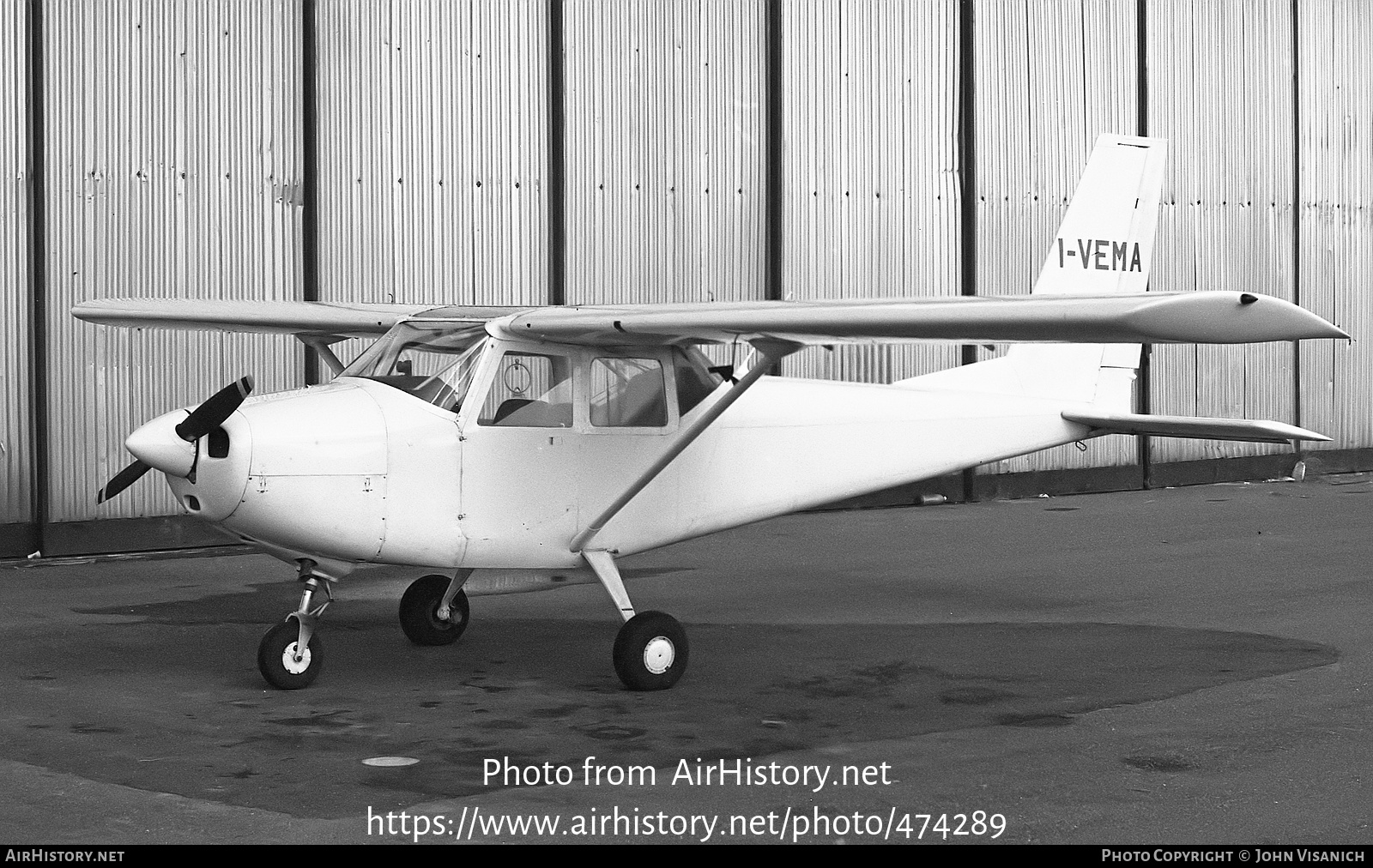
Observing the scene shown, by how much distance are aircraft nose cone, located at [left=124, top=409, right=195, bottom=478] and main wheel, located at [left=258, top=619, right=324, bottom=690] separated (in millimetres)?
1078

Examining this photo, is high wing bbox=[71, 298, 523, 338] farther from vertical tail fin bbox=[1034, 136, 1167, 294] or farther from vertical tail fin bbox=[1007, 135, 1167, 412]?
vertical tail fin bbox=[1034, 136, 1167, 294]

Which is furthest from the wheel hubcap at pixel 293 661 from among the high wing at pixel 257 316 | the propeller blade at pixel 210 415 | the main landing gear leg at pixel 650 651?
the high wing at pixel 257 316

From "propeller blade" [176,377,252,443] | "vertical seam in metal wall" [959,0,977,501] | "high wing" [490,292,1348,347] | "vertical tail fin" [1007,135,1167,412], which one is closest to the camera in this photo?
"high wing" [490,292,1348,347]

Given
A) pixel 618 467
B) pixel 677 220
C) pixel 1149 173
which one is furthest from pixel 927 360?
pixel 618 467

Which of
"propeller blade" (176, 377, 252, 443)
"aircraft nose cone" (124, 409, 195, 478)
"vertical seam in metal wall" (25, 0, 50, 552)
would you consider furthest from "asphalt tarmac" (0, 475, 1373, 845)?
"propeller blade" (176, 377, 252, 443)

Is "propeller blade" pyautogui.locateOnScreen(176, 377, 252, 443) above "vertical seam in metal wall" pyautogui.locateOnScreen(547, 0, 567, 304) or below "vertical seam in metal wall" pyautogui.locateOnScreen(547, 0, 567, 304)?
below

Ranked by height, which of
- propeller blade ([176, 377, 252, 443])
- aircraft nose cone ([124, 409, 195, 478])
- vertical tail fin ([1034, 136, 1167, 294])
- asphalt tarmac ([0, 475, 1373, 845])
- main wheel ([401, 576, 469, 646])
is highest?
vertical tail fin ([1034, 136, 1167, 294])

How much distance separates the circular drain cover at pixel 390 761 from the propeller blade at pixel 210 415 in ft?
6.15

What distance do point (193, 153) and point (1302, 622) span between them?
10314mm

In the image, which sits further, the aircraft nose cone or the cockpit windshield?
the cockpit windshield

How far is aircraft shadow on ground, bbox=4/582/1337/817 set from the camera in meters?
6.91

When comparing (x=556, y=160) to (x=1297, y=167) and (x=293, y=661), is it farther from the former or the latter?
(x=1297, y=167)

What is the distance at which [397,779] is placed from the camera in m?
6.60

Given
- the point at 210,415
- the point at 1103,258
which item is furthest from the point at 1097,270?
the point at 210,415
